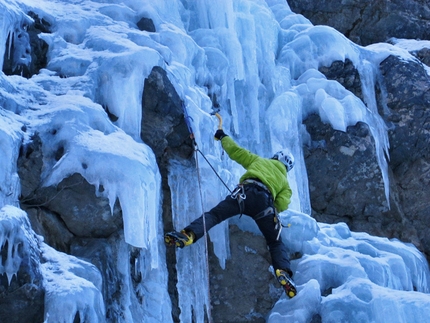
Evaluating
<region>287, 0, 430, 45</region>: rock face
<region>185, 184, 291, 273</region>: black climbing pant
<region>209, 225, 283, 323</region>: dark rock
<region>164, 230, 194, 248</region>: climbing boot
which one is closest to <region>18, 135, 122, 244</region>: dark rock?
<region>164, 230, 194, 248</region>: climbing boot

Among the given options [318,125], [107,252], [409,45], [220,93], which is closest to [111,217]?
[107,252]

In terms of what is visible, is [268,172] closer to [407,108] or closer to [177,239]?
[177,239]

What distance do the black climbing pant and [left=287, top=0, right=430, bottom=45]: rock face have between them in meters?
7.04

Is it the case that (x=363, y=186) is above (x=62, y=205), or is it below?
below

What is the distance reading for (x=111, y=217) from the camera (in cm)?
564

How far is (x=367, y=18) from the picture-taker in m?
12.2

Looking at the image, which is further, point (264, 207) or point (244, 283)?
point (244, 283)

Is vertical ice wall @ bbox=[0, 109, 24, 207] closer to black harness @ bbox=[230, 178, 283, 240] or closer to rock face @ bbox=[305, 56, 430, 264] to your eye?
black harness @ bbox=[230, 178, 283, 240]

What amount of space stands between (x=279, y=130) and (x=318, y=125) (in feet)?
2.33

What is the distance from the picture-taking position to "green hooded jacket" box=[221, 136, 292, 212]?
6160mm

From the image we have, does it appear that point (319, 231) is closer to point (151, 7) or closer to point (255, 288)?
point (255, 288)

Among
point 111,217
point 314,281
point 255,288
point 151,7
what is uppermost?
point 151,7

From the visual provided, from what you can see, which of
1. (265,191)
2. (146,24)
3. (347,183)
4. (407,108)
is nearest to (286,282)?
(265,191)

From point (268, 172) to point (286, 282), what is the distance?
1145 mm
